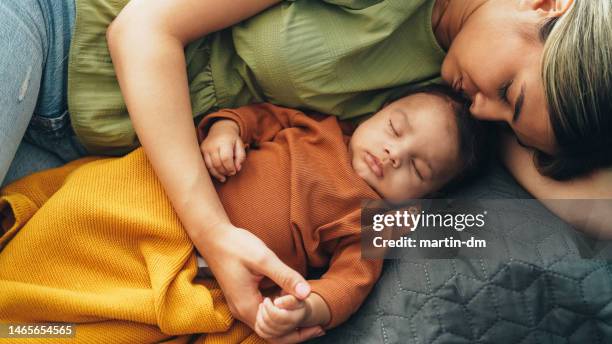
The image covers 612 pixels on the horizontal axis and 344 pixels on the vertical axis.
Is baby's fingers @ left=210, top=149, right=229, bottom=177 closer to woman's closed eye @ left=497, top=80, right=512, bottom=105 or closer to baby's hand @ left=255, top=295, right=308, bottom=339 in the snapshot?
baby's hand @ left=255, top=295, right=308, bottom=339

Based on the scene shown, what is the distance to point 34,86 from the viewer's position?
3.31 ft

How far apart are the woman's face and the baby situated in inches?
4.4

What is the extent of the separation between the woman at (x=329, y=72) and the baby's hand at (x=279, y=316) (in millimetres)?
25

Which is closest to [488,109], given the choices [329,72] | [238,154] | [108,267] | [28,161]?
[329,72]

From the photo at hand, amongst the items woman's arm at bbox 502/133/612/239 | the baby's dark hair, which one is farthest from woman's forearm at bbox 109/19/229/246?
woman's arm at bbox 502/133/612/239

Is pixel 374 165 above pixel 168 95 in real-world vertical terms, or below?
below

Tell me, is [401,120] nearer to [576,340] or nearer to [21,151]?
[576,340]

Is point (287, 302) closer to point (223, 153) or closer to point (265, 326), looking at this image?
point (265, 326)

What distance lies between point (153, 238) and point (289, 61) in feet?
1.18

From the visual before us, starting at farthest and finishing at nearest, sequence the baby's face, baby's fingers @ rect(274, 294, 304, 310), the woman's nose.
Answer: the baby's face
the woman's nose
baby's fingers @ rect(274, 294, 304, 310)

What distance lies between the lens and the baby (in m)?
1.04

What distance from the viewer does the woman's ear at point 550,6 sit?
938 mm

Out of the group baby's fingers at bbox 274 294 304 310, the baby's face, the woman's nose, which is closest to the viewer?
baby's fingers at bbox 274 294 304 310

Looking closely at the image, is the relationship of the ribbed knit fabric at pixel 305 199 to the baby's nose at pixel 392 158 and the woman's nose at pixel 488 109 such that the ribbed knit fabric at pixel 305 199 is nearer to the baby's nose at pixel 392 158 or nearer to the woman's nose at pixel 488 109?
the baby's nose at pixel 392 158
